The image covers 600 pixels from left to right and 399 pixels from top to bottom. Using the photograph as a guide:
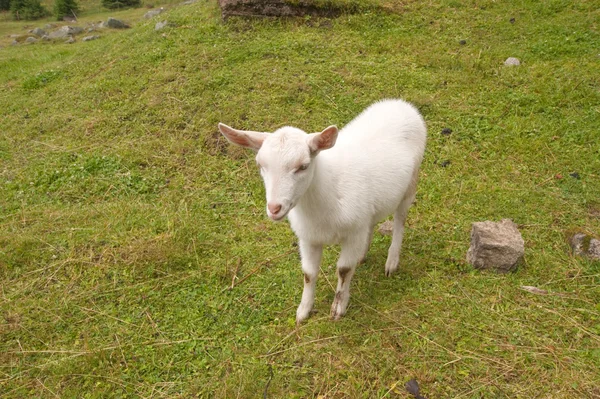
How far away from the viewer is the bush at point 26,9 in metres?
24.5

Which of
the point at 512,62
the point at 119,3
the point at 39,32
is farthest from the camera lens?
the point at 119,3

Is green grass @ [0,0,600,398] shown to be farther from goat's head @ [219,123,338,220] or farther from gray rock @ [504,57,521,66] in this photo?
goat's head @ [219,123,338,220]

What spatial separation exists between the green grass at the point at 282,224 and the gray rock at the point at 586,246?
0.14 meters

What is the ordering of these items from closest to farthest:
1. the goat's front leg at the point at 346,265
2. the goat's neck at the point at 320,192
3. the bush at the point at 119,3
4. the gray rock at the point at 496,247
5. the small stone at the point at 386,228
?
the goat's neck at the point at 320,192 < the goat's front leg at the point at 346,265 < the gray rock at the point at 496,247 < the small stone at the point at 386,228 < the bush at the point at 119,3

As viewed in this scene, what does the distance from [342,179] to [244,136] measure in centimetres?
86

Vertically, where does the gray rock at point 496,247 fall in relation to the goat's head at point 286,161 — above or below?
below

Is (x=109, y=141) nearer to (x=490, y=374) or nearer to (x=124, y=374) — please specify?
(x=124, y=374)

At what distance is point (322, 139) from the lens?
2.83m

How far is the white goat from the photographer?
2799 mm

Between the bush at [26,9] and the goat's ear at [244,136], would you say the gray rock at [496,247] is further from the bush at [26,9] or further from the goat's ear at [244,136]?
the bush at [26,9]

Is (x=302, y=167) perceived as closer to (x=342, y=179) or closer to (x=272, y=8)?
(x=342, y=179)

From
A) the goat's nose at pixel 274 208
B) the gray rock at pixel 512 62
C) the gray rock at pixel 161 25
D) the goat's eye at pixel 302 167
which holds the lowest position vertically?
the gray rock at pixel 512 62

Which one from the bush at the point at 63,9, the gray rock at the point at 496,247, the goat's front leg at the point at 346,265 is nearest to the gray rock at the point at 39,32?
the bush at the point at 63,9

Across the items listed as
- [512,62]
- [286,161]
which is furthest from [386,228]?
[512,62]
